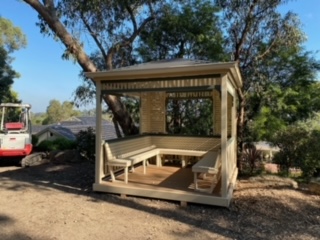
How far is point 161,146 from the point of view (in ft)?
31.8

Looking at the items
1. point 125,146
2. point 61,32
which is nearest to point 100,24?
point 61,32

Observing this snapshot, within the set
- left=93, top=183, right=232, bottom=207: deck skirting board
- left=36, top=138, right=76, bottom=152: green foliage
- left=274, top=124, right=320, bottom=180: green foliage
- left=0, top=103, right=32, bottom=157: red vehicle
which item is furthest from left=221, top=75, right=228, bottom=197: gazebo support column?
left=36, top=138, right=76, bottom=152: green foliage

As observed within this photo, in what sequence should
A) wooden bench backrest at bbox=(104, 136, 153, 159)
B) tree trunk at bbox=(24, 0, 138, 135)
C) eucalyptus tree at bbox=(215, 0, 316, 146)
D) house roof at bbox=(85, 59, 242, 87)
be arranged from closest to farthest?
house roof at bbox=(85, 59, 242, 87) → wooden bench backrest at bbox=(104, 136, 153, 159) → tree trunk at bbox=(24, 0, 138, 135) → eucalyptus tree at bbox=(215, 0, 316, 146)

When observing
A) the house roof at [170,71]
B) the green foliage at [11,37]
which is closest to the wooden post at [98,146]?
the house roof at [170,71]

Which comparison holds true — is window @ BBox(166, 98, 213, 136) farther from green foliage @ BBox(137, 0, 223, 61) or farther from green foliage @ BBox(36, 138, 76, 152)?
green foliage @ BBox(36, 138, 76, 152)

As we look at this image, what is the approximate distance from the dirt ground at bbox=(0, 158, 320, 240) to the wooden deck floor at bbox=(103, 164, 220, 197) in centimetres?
36

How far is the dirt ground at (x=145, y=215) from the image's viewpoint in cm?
436

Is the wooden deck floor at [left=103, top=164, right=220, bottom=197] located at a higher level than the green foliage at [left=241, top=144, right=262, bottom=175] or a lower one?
lower

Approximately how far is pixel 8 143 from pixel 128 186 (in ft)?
20.1

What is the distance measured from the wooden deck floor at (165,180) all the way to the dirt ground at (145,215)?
1.19 ft

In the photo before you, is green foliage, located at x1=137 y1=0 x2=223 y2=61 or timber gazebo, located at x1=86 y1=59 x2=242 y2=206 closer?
timber gazebo, located at x1=86 y1=59 x2=242 y2=206

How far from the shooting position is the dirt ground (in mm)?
4355

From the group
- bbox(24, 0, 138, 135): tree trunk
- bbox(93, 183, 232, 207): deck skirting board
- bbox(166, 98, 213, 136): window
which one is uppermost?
bbox(24, 0, 138, 135): tree trunk

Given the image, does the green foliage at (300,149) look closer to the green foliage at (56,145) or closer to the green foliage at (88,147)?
the green foliage at (88,147)
